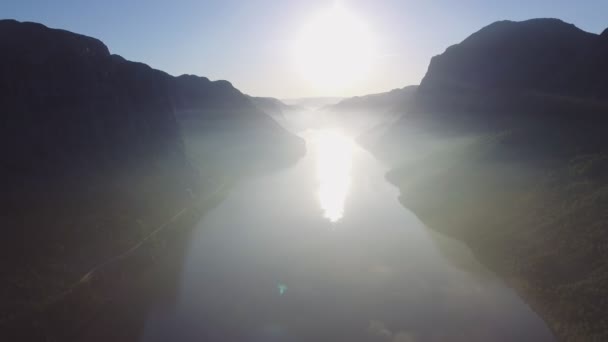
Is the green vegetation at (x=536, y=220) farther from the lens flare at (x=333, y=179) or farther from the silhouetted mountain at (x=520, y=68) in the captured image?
the silhouetted mountain at (x=520, y=68)

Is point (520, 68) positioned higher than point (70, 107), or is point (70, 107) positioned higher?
point (520, 68)

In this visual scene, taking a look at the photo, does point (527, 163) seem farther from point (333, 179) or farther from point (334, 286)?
point (333, 179)

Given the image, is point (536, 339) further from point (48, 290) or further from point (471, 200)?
point (48, 290)

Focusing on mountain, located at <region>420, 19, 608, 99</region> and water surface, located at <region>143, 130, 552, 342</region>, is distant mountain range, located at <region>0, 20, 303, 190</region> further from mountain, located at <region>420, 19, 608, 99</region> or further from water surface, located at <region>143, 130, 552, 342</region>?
mountain, located at <region>420, 19, 608, 99</region>

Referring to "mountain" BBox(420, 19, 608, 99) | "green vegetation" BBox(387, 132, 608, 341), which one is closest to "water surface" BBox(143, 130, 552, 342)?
"green vegetation" BBox(387, 132, 608, 341)

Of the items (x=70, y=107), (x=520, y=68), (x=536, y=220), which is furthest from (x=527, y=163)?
(x=70, y=107)

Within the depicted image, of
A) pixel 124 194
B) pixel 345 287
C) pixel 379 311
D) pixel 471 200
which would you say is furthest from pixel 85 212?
pixel 471 200

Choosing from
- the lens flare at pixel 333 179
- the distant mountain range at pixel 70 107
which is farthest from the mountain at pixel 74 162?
the lens flare at pixel 333 179
